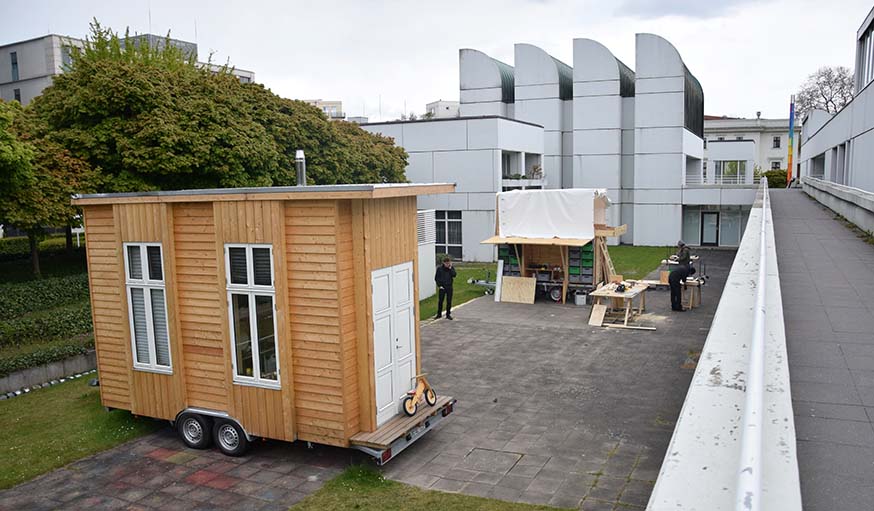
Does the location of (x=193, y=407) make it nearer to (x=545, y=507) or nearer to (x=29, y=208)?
(x=545, y=507)

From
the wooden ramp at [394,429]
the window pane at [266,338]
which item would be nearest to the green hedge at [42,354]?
the window pane at [266,338]

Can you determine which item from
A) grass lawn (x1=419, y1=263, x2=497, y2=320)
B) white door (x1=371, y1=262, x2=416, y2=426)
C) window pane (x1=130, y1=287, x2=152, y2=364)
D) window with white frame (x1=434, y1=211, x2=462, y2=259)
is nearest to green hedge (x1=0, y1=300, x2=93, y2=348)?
window pane (x1=130, y1=287, x2=152, y2=364)

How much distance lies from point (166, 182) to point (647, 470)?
15881mm

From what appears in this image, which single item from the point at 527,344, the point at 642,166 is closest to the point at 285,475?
the point at 527,344

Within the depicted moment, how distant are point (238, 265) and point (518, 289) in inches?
500

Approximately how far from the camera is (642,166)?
37094mm

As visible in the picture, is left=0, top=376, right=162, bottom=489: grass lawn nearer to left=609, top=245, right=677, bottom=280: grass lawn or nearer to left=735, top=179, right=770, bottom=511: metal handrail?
left=735, top=179, right=770, bottom=511: metal handrail

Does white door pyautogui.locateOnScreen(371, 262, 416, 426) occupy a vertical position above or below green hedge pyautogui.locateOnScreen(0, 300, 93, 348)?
above

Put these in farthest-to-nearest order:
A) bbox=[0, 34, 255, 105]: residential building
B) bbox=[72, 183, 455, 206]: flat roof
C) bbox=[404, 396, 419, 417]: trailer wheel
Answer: bbox=[0, 34, 255, 105]: residential building, bbox=[404, 396, 419, 417]: trailer wheel, bbox=[72, 183, 455, 206]: flat roof

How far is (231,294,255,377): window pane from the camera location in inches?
370

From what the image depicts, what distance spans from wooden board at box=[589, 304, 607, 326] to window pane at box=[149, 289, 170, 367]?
34.8 ft

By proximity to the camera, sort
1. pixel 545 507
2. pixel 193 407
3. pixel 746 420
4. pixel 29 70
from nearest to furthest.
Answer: pixel 746 420 < pixel 545 507 < pixel 193 407 < pixel 29 70

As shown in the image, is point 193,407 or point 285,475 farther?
point 193,407

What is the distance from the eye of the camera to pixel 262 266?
361 inches
